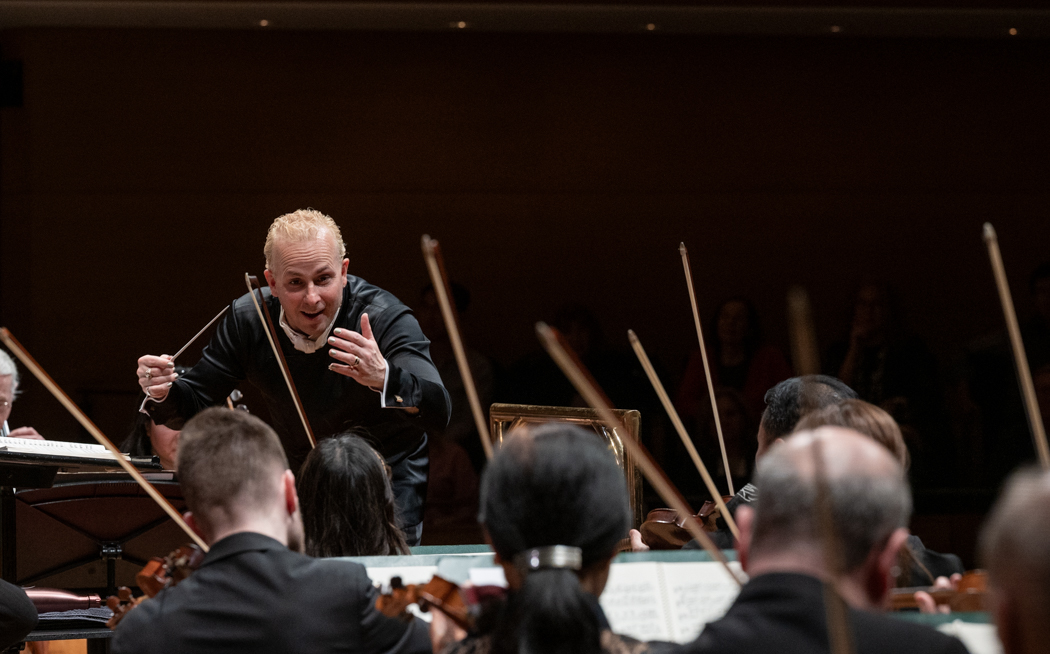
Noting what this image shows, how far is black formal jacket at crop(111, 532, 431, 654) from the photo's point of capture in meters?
1.47

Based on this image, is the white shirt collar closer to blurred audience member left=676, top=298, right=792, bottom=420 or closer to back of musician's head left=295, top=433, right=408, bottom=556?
back of musician's head left=295, top=433, right=408, bottom=556

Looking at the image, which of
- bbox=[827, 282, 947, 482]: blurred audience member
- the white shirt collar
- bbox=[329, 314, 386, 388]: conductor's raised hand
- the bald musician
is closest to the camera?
bbox=[329, 314, 386, 388]: conductor's raised hand

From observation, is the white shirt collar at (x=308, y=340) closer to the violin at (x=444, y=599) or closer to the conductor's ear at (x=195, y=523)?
the conductor's ear at (x=195, y=523)

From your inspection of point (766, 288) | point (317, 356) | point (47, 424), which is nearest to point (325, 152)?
point (47, 424)

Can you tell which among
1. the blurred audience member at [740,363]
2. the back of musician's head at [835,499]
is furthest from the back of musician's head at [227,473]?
the blurred audience member at [740,363]

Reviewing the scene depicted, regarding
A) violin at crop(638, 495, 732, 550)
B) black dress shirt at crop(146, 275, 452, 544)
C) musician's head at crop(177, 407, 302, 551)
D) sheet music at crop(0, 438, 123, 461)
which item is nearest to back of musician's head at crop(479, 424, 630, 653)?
musician's head at crop(177, 407, 302, 551)

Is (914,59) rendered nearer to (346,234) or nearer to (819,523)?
(346,234)

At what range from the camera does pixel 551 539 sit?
1.28 meters

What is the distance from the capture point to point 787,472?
123cm

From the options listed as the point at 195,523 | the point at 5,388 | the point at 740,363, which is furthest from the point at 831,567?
the point at 740,363

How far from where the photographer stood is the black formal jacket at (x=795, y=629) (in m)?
1.15

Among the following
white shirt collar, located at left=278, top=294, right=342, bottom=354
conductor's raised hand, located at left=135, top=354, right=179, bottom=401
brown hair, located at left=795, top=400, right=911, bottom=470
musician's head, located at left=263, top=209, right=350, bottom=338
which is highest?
musician's head, located at left=263, top=209, right=350, bottom=338

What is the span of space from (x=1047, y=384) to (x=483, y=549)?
9.10 feet

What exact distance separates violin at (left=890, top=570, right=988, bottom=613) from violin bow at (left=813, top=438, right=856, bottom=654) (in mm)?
343
